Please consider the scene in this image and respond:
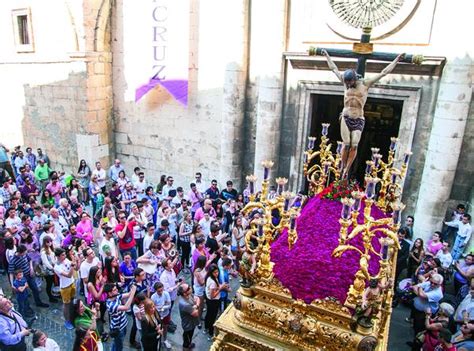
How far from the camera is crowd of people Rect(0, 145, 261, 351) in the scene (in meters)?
4.92

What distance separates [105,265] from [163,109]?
6.40m

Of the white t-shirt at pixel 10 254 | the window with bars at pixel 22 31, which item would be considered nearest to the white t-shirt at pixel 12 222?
the white t-shirt at pixel 10 254

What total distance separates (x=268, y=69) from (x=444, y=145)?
4.23m

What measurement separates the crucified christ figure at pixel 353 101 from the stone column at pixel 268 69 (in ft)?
11.7

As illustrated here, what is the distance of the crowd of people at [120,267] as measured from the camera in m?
4.92

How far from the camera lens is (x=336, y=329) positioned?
12.0 ft

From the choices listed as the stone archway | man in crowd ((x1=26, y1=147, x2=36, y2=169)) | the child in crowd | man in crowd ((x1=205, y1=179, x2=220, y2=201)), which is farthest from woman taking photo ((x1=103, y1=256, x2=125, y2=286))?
man in crowd ((x1=26, y1=147, x2=36, y2=169))

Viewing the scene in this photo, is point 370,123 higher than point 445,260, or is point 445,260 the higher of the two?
point 370,123

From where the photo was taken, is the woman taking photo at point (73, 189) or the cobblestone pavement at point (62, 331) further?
the woman taking photo at point (73, 189)

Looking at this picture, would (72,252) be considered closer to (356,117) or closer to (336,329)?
(336,329)

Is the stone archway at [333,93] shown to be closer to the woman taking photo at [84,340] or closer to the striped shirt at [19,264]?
the striped shirt at [19,264]

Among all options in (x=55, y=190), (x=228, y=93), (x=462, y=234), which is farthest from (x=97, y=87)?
(x=462, y=234)

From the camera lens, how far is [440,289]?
5641 mm

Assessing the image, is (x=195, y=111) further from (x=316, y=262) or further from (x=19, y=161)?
(x=316, y=262)
